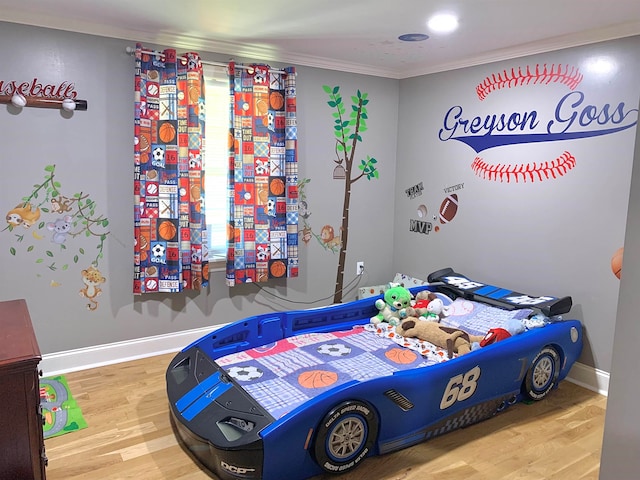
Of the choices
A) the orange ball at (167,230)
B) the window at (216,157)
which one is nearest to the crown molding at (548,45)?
the window at (216,157)

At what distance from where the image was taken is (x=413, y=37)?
3.21 m

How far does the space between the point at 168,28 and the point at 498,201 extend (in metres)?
2.50

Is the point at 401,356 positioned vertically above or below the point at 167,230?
below

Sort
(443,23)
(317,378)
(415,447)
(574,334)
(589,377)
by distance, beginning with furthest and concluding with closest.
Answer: (589,377) < (574,334) < (443,23) < (317,378) < (415,447)

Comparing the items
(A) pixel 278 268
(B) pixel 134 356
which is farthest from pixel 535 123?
(B) pixel 134 356

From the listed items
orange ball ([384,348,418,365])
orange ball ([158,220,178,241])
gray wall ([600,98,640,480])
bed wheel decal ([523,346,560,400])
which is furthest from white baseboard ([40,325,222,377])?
gray wall ([600,98,640,480])

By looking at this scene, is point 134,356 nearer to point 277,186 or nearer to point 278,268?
point 278,268

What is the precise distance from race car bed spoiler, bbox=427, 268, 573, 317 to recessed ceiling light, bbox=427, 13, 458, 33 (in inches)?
A: 68.1

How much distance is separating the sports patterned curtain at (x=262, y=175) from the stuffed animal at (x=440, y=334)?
1.13m

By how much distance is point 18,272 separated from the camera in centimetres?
311

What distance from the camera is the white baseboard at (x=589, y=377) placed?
3165 mm

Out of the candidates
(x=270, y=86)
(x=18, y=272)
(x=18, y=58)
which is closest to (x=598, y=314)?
(x=270, y=86)

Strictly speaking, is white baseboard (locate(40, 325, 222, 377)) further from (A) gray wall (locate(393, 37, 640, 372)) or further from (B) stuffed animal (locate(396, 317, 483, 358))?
(A) gray wall (locate(393, 37, 640, 372))

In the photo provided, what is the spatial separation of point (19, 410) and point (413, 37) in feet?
9.33
